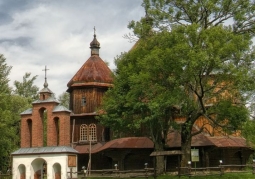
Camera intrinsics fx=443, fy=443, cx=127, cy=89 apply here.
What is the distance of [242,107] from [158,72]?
5566 millimetres

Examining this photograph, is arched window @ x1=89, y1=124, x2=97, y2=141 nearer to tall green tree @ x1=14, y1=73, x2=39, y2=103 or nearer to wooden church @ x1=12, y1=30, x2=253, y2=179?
wooden church @ x1=12, y1=30, x2=253, y2=179

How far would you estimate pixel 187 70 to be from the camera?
24906 millimetres

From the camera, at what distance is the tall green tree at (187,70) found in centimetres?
2491

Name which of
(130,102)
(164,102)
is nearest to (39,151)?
(130,102)

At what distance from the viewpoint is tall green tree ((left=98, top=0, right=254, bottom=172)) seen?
2491 centimetres

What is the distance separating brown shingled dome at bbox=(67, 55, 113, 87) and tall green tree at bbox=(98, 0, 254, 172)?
357 inches

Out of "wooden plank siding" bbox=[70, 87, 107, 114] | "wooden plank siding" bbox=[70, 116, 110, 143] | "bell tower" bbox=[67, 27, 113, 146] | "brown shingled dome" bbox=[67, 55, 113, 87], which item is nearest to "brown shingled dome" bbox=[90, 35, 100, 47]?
"brown shingled dome" bbox=[67, 55, 113, 87]

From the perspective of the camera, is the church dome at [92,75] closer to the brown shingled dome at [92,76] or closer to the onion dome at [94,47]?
the brown shingled dome at [92,76]

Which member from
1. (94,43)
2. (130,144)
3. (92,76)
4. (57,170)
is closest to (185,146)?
(130,144)

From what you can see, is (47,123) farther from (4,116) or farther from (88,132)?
(88,132)

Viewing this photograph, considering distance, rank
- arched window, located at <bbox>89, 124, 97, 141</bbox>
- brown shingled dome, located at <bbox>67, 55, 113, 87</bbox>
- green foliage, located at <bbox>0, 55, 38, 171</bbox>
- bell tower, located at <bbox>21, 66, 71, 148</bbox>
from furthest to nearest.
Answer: brown shingled dome, located at <bbox>67, 55, 113, 87</bbox> < arched window, located at <bbox>89, 124, 97, 141</bbox> < green foliage, located at <bbox>0, 55, 38, 171</bbox> < bell tower, located at <bbox>21, 66, 71, 148</bbox>

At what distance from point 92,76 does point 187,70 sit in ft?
57.9

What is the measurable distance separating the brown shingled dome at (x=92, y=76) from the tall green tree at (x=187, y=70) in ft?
29.8

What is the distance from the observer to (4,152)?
125 feet
